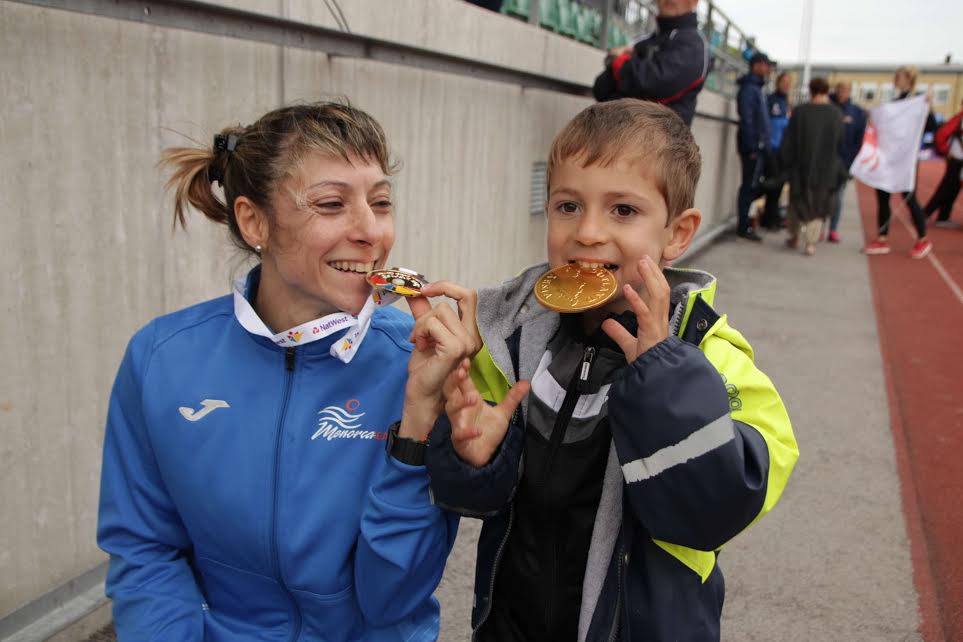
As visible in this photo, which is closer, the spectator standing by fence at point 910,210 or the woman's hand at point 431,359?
the woman's hand at point 431,359

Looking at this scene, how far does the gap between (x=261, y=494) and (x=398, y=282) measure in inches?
21.7

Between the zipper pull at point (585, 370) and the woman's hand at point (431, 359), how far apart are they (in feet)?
0.75

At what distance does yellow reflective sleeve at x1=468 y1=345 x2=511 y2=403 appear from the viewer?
6.13 ft

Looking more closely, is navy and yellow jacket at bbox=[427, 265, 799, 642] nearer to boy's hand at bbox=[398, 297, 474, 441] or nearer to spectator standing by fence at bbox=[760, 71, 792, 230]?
boy's hand at bbox=[398, 297, 474, 441]

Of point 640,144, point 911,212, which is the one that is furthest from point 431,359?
point 911,212

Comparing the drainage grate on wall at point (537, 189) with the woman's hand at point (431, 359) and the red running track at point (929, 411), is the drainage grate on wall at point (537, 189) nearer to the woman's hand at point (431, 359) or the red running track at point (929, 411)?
the red running track at point (929, 411)

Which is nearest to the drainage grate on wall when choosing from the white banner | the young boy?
the young boy

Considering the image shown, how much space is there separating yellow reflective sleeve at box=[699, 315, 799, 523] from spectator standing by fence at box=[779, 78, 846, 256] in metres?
10.5

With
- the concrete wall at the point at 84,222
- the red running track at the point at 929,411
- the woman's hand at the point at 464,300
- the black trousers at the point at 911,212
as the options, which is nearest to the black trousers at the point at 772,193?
the black trousers at the point at 911,212

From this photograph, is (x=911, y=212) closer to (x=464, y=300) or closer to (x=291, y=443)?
(x=464, y=300)

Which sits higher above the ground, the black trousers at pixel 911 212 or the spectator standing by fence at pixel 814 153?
the spectator standing by fence at pixel 814 153

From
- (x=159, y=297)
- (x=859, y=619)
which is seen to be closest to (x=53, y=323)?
(x=159, y=297)

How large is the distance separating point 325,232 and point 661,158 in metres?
0.76

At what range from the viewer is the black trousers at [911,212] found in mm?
11945
